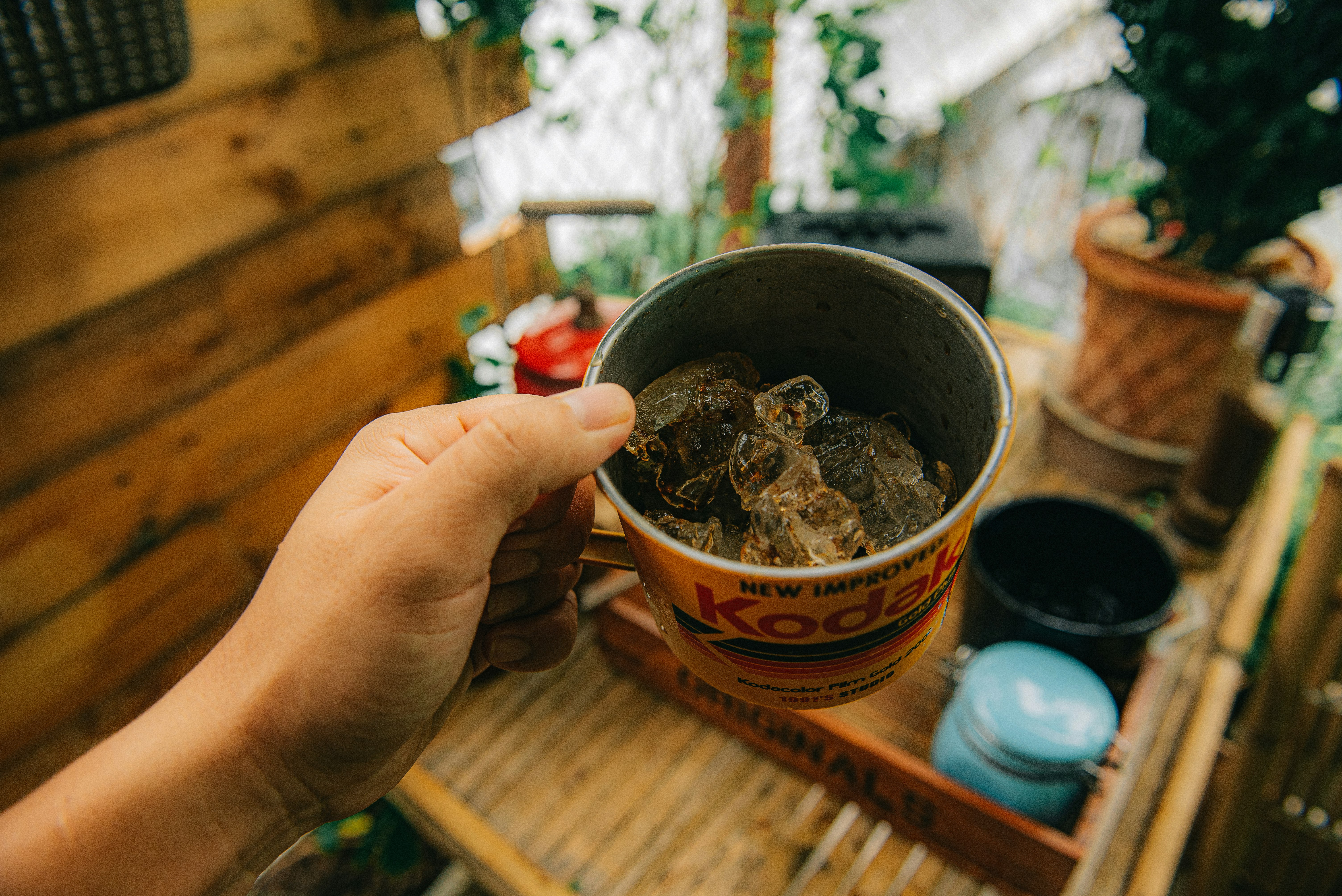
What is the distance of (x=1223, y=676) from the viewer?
55.3 inches

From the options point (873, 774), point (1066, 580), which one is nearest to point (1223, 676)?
point (1066, 580)

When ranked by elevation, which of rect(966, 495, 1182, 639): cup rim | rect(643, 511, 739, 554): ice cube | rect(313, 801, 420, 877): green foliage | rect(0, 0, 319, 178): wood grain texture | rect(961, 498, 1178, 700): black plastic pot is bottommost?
rect(313, 801, 420, 877): green foliage

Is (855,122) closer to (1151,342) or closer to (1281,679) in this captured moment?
(1151,342)

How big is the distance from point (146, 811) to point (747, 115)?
185 cm

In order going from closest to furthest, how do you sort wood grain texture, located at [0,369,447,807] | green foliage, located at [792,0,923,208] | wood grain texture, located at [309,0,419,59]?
wood grain texture, located at [0,369,447,807]
wood grain texture, located at [309,0,419,59]
green foliage, located at [792,0,923,208]

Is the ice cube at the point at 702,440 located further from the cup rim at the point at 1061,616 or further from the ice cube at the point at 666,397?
the cup rim at the point at 1061,616

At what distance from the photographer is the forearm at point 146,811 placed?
0.60 metres

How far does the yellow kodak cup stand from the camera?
1.46 feet

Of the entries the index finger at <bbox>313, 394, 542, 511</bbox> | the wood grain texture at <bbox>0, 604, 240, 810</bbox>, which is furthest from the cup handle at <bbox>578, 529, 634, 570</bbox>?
the wood grain texture at <bbox>0, 604, 240, 810</bbox>

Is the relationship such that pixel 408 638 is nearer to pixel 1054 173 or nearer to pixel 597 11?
pixel 597 11

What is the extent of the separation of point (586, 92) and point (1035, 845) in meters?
1.94

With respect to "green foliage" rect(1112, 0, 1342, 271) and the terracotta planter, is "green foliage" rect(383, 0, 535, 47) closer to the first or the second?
"green foliage" rect(1112, 0, 1342, 271)

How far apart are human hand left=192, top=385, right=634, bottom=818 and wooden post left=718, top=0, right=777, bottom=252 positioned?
1.13m

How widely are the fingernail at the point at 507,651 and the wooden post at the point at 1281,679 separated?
4.40 feet
